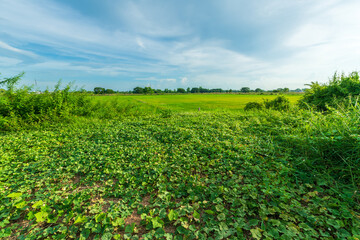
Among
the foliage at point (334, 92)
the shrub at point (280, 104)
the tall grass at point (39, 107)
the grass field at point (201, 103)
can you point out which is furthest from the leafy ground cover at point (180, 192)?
the grass field at point (201, 103)

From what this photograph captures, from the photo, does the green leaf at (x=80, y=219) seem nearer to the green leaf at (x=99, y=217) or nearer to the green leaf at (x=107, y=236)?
the green leaf at (x=99, y=217)

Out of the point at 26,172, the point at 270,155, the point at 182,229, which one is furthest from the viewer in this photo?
the point at 270,155

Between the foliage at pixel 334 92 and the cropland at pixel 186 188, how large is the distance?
4.87 meters

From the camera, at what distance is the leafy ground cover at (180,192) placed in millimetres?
2189

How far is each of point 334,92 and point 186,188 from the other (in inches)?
427

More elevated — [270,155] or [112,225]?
[270,155]

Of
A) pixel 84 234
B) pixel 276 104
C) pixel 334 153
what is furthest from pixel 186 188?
pixel 276 104

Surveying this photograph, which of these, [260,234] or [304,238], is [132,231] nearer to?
[260,234]

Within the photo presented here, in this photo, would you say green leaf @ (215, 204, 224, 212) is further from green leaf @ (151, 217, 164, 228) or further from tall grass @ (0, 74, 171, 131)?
tall grass @ (0, 74, 171, 131)

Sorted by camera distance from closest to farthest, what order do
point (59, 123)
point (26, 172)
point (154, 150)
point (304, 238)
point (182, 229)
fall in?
1. point (304, 238)
2. point (182, 229)
3. point (26, 172)
4. point (154, 150)
5. point (59, 123)

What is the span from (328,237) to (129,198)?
326cm

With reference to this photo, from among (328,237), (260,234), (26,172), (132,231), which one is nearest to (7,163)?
(26,172)

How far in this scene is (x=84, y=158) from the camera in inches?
179

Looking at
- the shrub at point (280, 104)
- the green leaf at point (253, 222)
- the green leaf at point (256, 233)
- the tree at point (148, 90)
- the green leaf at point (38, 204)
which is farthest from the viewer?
the tree at point (148, 90)
